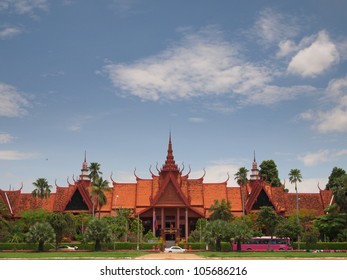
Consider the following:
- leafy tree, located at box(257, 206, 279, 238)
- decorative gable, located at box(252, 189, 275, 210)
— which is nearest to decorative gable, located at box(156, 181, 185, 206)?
decorative gable, located at box(252, 189, 275, 210)

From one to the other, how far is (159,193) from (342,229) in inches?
974

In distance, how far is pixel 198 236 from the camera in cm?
6278

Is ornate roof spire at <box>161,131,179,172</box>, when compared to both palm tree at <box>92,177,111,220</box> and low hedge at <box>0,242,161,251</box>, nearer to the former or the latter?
palm tree at <box>92,177,111,220</box>

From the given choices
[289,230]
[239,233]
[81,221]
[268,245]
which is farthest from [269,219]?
[81,221]

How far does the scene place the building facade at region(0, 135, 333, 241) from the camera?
70.5 m

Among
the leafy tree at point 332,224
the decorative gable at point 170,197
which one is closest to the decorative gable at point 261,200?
the decorative gable at point 170,197

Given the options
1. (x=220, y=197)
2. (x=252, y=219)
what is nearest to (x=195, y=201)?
(x=220, y=197)

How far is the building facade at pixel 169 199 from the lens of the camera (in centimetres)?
7050

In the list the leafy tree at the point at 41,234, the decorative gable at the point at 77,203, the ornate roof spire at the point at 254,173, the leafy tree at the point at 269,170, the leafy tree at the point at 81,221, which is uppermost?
the leafy tree at the point at 269,170

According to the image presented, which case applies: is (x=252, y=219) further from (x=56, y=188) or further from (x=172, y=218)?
(x=56, y=188)

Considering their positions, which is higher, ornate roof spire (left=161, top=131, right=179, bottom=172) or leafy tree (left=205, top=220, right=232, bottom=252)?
ornate roof spire (left=161, top=131, right=179, bottom=172)

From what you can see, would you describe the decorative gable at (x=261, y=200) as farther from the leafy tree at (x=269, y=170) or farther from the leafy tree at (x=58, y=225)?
the leafy tree at (x=58, y=225)

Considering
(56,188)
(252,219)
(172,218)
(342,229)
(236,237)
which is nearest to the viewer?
(236,237)

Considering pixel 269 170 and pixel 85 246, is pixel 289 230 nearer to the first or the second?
pixel 85 246
